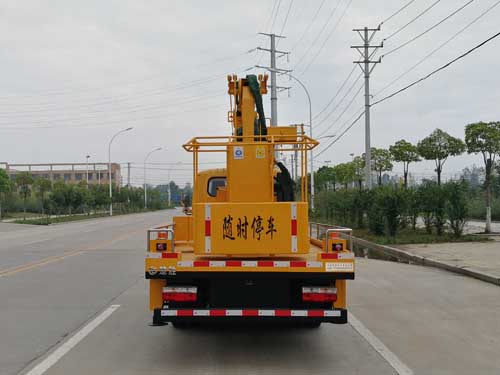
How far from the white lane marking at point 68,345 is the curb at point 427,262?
7500 mm

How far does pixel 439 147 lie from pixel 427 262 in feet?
42.2

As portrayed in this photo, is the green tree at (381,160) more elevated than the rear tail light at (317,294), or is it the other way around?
the green tree at (381,160)

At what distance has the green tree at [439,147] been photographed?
25252 millimetres

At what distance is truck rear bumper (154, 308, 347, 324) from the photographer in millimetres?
5598

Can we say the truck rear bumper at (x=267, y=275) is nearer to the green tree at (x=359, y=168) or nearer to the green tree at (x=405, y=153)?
the green tree at (x=405, y=153)

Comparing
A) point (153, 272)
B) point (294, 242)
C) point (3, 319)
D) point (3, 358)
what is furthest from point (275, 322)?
point (3, 319)

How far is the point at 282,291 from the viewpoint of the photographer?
5863 millimetres

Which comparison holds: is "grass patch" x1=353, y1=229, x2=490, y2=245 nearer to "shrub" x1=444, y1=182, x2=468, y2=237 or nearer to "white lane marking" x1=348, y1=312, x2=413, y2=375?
"shrub" x1=444, y1=182, x2=468, y2=237

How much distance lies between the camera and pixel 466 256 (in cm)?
1458

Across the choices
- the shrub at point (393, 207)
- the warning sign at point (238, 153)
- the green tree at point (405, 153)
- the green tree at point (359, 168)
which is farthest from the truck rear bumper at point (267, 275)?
the green tree at point (359, 168)

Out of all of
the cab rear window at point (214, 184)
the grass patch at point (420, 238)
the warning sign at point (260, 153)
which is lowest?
the grass patch at point (420, 238)

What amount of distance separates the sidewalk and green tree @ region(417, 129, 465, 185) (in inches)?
276

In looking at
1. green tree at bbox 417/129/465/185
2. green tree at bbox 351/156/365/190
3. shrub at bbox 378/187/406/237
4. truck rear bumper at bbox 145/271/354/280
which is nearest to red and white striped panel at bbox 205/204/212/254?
truck rear bumper at bbox 145/271/354/280

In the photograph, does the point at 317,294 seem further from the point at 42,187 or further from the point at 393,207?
the point at 42,187
